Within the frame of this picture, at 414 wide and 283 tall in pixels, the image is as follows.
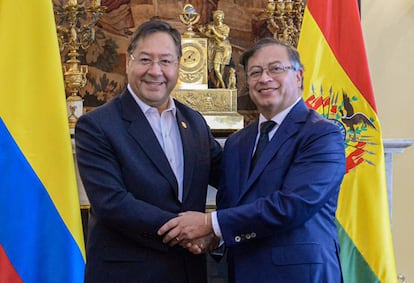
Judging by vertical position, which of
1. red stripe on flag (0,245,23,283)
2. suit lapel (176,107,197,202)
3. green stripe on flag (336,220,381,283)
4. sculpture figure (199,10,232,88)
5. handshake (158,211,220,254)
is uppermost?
sculpture figure (199,10,232,88)

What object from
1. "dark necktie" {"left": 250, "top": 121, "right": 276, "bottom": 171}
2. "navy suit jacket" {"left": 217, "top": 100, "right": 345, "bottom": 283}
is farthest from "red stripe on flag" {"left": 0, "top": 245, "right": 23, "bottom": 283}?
"dark necktie" {"left": 250, "top": 121, "right": 276, "bottom": 171}

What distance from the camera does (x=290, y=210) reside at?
182cm

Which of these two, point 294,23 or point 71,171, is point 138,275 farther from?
point 294,23

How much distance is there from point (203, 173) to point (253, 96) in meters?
0.32

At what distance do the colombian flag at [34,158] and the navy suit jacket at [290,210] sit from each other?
0.96 meters

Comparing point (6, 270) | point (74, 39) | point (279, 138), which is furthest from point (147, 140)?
point (74, 39)

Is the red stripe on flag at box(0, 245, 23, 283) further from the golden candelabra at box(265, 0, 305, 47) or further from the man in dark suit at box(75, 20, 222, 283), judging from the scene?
the golden candelabra at box(265, 0, 305, 47)

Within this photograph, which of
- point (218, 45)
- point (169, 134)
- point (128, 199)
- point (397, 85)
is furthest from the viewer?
point (397, 85)

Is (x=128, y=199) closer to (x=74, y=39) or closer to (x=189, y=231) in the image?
(x=189, y=231)

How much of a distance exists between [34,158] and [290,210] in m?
1.28

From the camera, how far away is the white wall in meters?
3.77

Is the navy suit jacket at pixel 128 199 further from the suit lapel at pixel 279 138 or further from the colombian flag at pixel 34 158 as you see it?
the colombian flag at pixel 34 158

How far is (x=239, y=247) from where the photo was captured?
198cm

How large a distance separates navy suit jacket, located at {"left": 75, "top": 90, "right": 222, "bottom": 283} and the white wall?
6.97 feet
